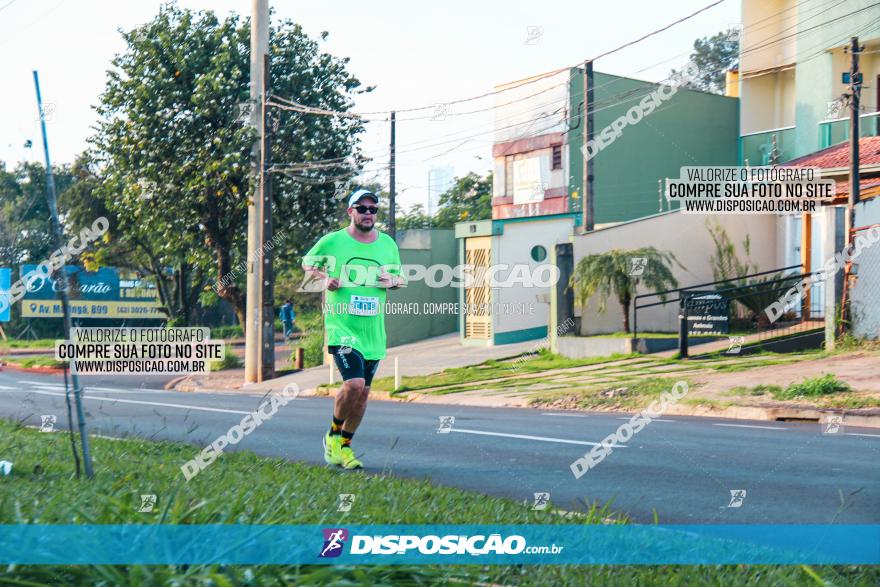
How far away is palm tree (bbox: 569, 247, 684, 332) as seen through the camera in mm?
23141

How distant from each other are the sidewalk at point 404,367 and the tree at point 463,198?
→ 25465 millimetres

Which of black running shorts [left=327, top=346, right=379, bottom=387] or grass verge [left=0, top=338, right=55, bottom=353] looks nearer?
black running shorts [left=327, top=346, right=379, bottom=387]

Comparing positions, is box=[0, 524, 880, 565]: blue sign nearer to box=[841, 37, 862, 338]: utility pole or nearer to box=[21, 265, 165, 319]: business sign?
box=[841, 37, 862, 338]: utility pole

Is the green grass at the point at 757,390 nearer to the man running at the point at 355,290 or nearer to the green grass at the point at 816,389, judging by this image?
the green grass at the point at 816,389

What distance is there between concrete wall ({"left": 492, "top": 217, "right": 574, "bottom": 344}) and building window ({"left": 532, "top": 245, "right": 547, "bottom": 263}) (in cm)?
8

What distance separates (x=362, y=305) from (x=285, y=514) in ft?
10.6

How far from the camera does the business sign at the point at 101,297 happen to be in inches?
1759

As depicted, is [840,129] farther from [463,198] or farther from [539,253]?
[463,198]

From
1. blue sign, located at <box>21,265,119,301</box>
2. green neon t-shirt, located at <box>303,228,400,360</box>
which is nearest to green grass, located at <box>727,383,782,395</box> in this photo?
green neon t-shirt, located at <box>303,228,400,360</box>

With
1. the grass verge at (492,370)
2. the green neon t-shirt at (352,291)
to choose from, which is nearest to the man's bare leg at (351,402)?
the green neon t-shirt at (352,291)

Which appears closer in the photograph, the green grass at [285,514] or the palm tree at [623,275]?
the green grass at [285,514]

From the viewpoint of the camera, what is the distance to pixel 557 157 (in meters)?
33.0

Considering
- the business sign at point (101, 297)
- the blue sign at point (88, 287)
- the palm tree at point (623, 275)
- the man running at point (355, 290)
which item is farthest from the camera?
the blue sign at point (88, 287)

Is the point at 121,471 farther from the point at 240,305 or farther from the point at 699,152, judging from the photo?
the point at 699,152
